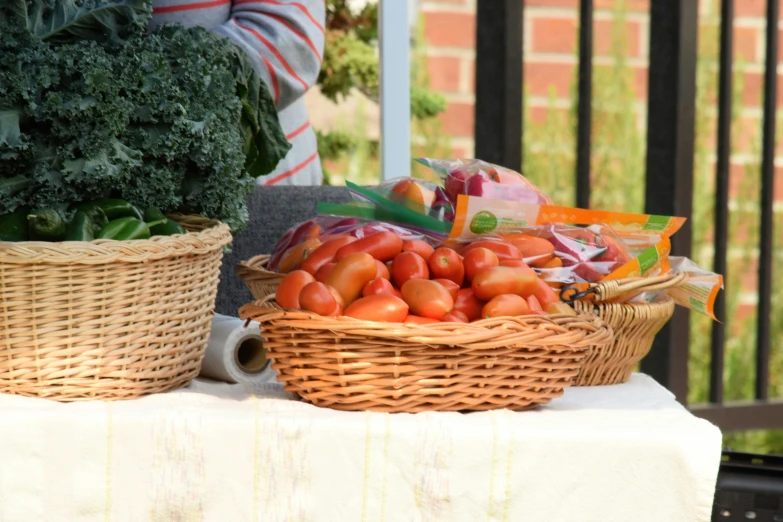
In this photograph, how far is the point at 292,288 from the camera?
39.5 inches

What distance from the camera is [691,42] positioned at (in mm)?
2213

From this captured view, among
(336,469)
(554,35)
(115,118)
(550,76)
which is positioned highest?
(554,35)

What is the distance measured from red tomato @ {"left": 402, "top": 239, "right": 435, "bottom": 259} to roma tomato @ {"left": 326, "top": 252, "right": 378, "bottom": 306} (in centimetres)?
7

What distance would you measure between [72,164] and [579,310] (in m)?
0.59

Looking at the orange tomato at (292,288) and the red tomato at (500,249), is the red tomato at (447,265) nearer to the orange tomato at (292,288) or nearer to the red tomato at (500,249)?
the red tomato at (500,249)

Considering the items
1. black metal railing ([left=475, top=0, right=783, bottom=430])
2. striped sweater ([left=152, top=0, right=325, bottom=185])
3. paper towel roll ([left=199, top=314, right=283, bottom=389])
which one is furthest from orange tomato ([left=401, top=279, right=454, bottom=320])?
black metal railing ([left=475, top=0, right=783, bottom=430])

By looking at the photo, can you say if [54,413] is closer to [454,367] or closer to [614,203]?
[454,367]

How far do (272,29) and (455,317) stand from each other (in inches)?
30.5

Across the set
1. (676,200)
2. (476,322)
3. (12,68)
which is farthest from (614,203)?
(12,68)

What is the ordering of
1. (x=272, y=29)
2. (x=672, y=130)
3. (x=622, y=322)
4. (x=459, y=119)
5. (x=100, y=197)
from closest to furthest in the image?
(x=100, y=197) < (x=622, y=322) < (x=272, y=29) < (x=672, y=130) < (x=459, y=119)

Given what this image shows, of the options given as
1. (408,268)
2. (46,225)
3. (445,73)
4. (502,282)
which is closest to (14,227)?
(46,225)

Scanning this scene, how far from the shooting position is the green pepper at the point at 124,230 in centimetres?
99

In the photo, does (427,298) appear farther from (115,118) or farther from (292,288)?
(115,118)

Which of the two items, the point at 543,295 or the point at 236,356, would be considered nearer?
the point at 543,295
